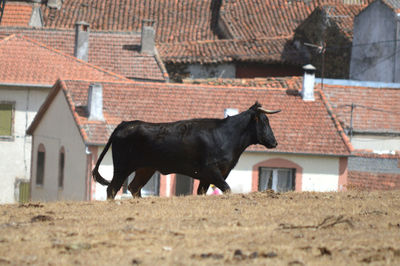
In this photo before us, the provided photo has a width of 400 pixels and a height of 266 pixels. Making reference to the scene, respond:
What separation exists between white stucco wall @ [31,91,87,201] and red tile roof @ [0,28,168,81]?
8.76 meters

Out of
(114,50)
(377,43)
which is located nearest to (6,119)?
(114,50)

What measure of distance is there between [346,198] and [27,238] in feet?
19.0

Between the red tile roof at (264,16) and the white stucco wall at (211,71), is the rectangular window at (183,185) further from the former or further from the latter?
the red tile roof at (264,16)

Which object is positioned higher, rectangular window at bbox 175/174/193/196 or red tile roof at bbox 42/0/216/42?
red tile roof at bbox 42/0/216/42

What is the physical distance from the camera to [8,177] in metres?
41.8

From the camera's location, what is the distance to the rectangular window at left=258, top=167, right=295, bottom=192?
34656mm

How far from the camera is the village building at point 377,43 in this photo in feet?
152

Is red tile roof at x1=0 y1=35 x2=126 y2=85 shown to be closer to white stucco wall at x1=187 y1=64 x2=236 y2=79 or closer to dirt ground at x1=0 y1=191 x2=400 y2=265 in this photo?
white stucco wall at x1=187 y1=64 x2=236 y2=79

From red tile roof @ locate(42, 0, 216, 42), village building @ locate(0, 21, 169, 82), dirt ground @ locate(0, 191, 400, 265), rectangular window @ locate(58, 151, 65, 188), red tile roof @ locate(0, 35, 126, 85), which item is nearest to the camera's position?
dirt ground @ locate(0, 191, 400, 265)

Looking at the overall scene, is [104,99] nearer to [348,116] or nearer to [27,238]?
[348,116]

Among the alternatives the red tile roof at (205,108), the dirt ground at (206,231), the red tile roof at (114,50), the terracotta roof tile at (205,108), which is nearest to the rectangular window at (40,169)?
the red tile roof at (205,108)

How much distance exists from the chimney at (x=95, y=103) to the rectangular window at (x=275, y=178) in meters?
6.03

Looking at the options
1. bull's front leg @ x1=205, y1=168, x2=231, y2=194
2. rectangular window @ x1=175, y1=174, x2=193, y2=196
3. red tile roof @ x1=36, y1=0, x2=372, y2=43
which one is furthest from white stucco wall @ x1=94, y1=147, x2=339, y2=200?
red tile roof @ x1=36, y1=0, x2=372, y2=43

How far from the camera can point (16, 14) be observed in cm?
5534
